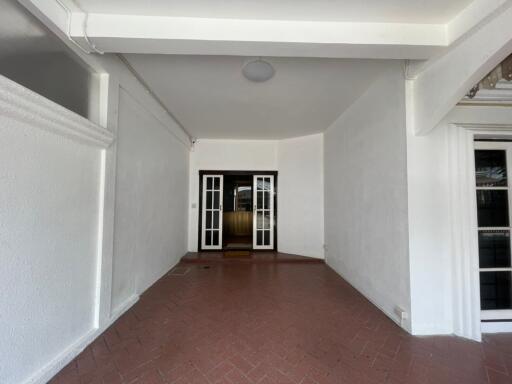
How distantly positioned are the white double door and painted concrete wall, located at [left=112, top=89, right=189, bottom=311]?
1.06 metres

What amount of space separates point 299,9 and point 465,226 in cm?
252

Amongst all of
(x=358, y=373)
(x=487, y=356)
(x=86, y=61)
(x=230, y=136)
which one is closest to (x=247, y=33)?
(x=86, y=61)

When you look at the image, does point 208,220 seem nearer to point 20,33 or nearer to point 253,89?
point 253,89

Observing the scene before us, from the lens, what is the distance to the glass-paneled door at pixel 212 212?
5.70 meters

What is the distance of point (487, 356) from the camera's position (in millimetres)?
1929

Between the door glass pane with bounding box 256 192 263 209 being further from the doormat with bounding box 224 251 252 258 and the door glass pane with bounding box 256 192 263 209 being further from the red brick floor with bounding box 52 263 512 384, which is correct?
the red brick floor with bounding box 52 263 512 384

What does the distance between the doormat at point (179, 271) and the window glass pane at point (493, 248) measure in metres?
4.12

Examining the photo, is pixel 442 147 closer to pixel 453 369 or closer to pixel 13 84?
pixel 453 369

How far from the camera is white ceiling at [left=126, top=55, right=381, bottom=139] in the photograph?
8.23 feet

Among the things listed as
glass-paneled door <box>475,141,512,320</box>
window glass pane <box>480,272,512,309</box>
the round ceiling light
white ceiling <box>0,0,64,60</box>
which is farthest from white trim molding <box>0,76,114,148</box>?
window glass pane <box>480,272,512,309</box>

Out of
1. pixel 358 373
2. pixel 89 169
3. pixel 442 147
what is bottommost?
pixel 358 373

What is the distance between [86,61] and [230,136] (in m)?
3.47

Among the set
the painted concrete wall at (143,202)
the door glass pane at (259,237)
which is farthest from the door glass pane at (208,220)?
the door glass pane at (259,237)

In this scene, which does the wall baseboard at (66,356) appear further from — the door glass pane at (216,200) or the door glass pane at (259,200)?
the door glass pane at (259,200)
